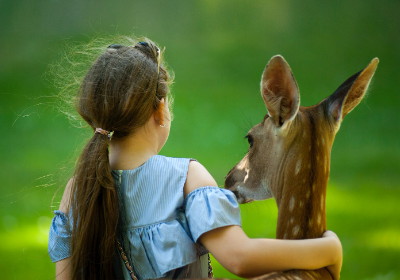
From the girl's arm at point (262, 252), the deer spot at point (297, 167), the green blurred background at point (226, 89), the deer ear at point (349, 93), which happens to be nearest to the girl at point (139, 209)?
the girl's arm at point (262, 252)

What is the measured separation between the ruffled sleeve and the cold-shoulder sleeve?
0.88 feet

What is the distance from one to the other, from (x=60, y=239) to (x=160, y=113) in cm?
34

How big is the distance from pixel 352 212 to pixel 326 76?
604mm

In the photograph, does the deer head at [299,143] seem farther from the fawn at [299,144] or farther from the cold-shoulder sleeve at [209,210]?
the cold-shoulder sleeve at [209,210]

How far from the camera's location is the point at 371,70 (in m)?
1.29

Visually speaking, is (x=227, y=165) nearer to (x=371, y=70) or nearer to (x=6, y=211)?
(x=6, y=211)

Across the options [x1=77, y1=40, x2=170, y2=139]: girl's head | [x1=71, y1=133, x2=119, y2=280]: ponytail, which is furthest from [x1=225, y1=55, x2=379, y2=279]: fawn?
[x1=71, y1=133, x2=119, y2=280]: ponytail

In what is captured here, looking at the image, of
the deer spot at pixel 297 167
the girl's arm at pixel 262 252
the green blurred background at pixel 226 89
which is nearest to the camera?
the girl's arm at pixel 262 252

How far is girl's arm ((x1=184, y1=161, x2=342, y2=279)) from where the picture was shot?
1.15 metres

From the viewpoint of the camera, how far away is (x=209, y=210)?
118 centimetres

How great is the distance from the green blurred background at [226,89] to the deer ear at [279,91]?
1243 millimetres

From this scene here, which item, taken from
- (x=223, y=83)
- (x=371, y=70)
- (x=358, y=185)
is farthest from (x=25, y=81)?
(x=371, y=70)

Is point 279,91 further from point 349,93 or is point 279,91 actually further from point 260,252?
point 260,252

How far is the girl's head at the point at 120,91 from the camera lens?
1244mm
